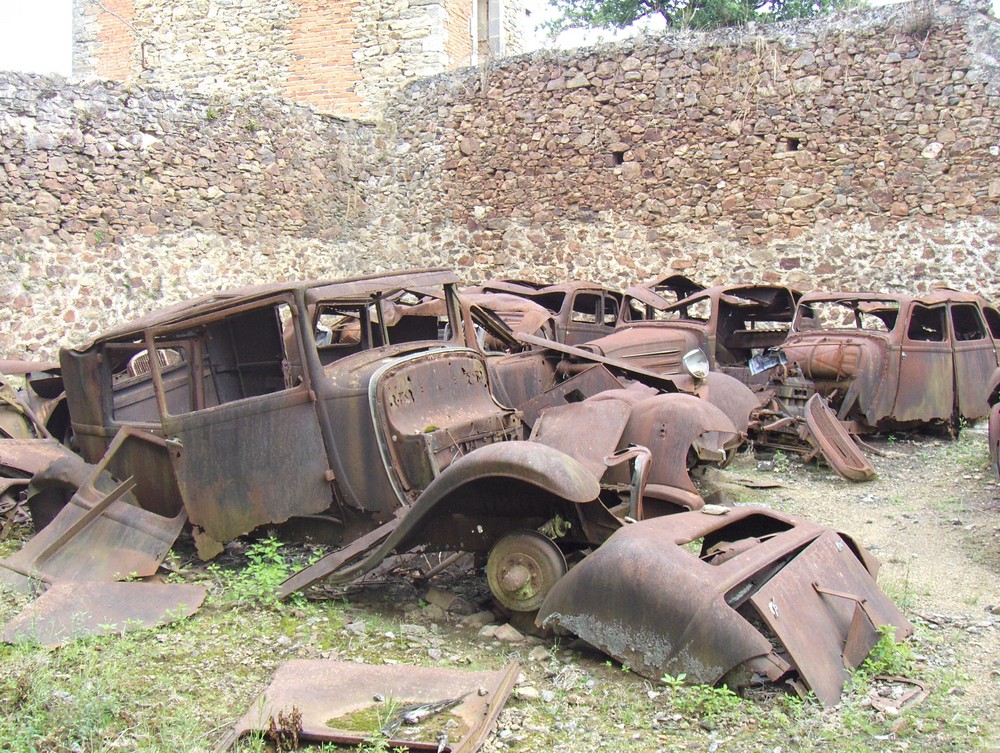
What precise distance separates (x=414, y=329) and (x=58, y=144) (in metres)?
7.20

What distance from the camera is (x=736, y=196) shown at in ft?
44.7

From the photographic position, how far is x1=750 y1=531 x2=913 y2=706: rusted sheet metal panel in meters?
3.24

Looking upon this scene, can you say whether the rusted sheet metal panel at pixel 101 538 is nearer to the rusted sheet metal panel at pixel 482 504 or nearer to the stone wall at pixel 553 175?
the rusted sheet metal panel at pixel 482 504

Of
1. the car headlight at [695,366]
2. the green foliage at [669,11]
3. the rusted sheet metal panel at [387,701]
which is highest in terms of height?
the green foliage at [669,11]

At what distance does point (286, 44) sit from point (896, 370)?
14.2 m

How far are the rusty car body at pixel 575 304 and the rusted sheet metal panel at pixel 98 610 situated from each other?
6.02 m

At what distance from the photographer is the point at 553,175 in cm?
A: 1491

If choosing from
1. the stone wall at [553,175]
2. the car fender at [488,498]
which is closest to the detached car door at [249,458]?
the car fender at [488,498]

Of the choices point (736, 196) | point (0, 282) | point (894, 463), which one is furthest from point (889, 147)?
point (0, 282)

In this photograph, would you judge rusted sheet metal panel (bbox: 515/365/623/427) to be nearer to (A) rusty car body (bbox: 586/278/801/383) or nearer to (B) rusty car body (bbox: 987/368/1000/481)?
(A) rusty car body (bbox: 586/278/801/383)

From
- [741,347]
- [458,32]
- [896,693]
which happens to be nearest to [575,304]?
[741,347]

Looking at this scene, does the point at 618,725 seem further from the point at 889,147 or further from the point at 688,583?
the point at 889,147

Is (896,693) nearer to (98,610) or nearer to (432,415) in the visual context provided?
(432,415)

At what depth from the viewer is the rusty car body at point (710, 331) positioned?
8.77 metres
